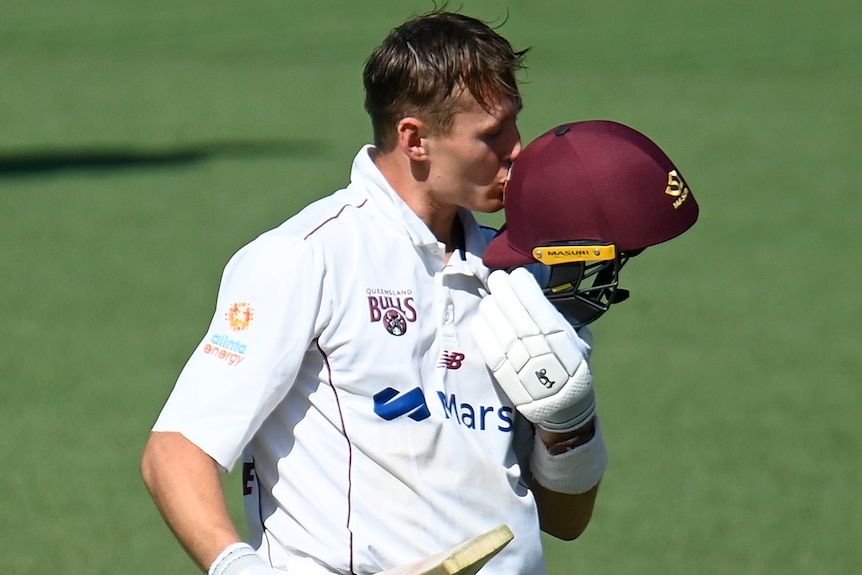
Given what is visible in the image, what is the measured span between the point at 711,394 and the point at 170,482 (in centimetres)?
536

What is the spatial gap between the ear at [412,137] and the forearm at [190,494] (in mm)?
812

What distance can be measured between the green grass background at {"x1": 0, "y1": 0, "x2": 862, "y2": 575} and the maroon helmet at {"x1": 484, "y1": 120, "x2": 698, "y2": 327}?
2.99 m

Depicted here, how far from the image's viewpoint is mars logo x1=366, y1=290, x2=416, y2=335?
3.05 meters

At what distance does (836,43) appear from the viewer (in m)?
18.8

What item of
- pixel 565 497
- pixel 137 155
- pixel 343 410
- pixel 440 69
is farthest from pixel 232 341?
pixel 137 155

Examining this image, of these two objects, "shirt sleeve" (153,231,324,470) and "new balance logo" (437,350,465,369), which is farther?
"new balance logo" (437,350,465,369)

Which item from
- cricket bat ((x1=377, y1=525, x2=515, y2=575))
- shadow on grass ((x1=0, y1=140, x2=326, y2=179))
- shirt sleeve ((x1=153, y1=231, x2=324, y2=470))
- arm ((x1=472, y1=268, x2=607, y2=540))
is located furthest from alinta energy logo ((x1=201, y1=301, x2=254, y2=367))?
shadow on grass ((x1=0, y1=140, x2=326, y2=179))

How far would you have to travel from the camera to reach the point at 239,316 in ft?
9.77

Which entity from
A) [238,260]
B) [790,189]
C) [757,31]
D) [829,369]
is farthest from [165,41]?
[238,260]

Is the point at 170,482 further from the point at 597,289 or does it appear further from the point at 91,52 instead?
the point at 91,52

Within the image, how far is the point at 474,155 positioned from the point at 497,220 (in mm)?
7570

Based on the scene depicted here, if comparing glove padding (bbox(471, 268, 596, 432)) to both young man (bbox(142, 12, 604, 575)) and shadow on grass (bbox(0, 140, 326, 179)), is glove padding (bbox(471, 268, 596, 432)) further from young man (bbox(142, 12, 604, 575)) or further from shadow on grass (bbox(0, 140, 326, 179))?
shadow on grass (bbox(0, 140, 326, 179))

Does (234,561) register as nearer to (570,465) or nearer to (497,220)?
(570,465)

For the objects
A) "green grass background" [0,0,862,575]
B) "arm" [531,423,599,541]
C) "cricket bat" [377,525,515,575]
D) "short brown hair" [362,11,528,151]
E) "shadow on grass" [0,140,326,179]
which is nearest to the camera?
"cricket bat" [377,525,515,575]
